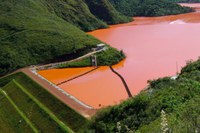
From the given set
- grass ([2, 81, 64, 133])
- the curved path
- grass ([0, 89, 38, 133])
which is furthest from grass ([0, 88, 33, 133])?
the curved path

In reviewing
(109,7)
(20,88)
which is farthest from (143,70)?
(109,7)

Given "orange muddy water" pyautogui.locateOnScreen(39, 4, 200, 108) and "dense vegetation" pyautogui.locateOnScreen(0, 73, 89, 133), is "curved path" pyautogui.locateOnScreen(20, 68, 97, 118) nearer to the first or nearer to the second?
"dense vegetation" pyautogui.locateOnScreen(0, 73, 89, 133)

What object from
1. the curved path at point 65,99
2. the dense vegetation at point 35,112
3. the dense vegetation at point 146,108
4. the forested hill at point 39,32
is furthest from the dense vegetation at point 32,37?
the dense vegetation at point 146,108

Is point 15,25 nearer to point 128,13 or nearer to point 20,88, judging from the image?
point 20,88

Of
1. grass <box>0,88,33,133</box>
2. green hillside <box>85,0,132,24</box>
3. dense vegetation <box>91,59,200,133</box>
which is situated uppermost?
dense vegetation <box>91,59,200,133</box>

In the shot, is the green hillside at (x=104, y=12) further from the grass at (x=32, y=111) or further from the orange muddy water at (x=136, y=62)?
the grass at (x=32, y=111)

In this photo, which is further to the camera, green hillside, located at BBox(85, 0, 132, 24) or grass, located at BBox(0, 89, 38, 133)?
green hillside, located at BBox(85, 0, 132, 24)

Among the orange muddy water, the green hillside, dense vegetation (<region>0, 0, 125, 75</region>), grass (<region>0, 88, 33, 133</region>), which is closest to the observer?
grass (<region>0, 88, 33, 133</region>)
